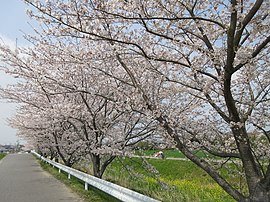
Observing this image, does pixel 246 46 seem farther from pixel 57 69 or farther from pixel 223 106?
pixel 57 69

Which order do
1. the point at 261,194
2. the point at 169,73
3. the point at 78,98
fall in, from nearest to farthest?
1. the point at 261,194
2. the point at 169,73
3. the point at 78,98

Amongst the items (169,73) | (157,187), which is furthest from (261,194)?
(157,187)

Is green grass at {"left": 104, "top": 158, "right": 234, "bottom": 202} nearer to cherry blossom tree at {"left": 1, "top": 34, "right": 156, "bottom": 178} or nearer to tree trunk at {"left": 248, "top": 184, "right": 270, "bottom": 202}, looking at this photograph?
cherry blossom tree at {"left": 1, "top": 34, "right": 156, "bottom": 178}

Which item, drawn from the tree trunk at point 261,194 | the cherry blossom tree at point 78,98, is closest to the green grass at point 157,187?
the cherry blossom tree at point 78,98

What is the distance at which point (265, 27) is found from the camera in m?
4.03

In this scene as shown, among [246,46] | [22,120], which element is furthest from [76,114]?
[22,120]

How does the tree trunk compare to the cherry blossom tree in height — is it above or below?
below

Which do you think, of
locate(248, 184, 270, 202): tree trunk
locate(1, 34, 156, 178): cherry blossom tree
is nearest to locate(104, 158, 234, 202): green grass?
locate(1, 34, 156, 178): cherry blossom tree

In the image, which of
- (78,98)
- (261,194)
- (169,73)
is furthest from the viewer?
(78,98)

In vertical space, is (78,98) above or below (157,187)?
above

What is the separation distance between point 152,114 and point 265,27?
2.02 m

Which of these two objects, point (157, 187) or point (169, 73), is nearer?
point (169, 73)

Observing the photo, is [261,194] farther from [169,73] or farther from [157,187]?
Answer: [157,187]

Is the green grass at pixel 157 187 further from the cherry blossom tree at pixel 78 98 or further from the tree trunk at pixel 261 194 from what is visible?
the tree trunk at pixel 261 194
